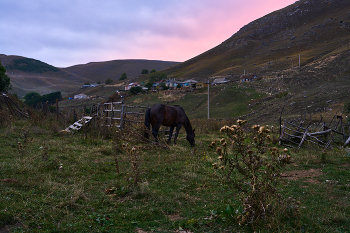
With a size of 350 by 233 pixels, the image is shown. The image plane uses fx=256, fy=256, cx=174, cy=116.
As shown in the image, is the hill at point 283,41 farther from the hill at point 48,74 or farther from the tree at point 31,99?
the tree at point 31,99

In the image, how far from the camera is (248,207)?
341 cm

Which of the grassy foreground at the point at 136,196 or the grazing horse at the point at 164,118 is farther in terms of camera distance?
the grazing horse at the point at 164,118

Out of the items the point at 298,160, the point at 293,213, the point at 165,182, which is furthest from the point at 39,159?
the point at 298,160

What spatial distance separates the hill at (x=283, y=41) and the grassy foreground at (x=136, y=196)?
252 feet

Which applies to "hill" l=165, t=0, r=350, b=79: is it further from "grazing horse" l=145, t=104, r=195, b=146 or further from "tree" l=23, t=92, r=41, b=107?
"grazing horse" l=145, t=104, r=195, b=146

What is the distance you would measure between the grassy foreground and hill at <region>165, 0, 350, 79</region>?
252ft

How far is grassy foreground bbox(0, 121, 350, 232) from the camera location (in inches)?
138

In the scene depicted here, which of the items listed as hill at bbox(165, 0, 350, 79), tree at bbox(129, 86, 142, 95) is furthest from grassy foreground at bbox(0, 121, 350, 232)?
hill at bbox(165, 0, 350, 79)

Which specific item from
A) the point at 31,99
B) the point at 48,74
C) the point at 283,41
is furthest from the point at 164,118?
the point at 48,74

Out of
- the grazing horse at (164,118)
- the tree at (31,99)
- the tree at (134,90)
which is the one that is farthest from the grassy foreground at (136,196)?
the tree at (134,90)

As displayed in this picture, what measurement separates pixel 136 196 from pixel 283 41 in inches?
4973

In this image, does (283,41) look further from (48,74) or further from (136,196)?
(48,74)

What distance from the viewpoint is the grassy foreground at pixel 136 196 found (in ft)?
11.5

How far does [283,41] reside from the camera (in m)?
115
